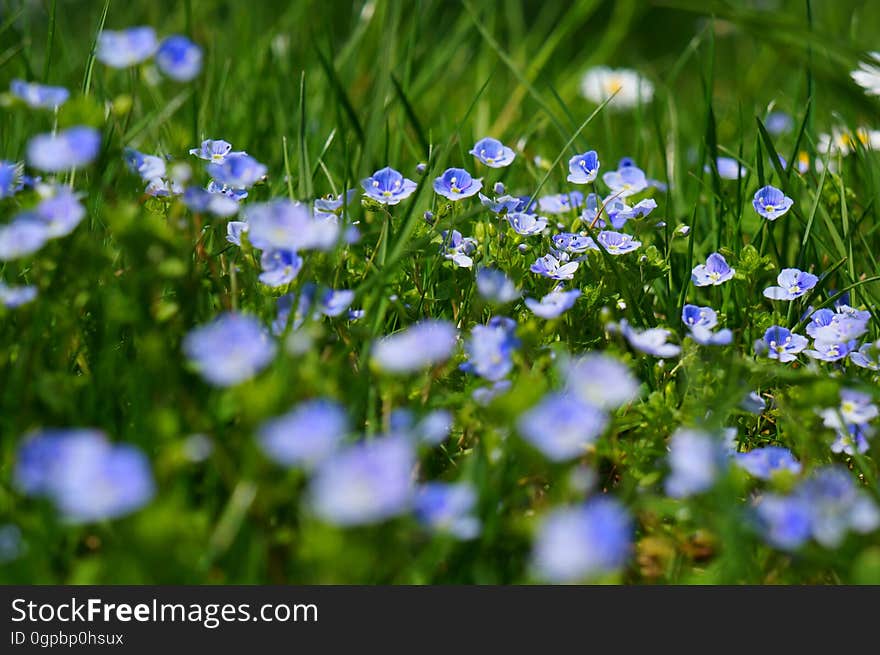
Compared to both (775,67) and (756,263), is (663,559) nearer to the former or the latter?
(756,263)

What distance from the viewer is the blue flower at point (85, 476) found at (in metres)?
1.03

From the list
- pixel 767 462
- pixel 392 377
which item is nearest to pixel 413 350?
pixel 392 377

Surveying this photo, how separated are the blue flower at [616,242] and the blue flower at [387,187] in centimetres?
47

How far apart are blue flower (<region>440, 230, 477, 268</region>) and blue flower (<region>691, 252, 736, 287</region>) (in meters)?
0.53

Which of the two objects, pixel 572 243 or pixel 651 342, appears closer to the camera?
pixel 651 342

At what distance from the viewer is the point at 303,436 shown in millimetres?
1076

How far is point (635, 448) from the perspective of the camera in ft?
5.32

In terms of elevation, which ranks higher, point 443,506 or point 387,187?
point 387,187

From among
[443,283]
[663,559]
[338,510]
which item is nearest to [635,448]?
[663,559]

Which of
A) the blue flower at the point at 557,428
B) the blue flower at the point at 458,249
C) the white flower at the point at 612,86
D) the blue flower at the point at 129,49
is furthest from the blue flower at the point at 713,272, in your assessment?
the white flower at the point at 612,86

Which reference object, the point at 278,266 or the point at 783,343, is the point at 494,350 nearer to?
the point at 278,266

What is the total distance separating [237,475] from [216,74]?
2.38 m

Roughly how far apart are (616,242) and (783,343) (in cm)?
43

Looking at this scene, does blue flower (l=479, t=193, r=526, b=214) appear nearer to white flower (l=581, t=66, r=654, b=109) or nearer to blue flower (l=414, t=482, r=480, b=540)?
blue flower (l=414, t=482, r=480, b=540)
